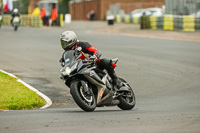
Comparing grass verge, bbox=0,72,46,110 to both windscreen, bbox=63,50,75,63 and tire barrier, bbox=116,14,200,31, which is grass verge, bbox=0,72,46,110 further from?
tire barrier, bbox=116,14,200,31

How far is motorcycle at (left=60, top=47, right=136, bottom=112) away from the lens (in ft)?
28.4

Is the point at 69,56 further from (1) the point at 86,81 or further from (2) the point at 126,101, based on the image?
(2) the point at 126,101

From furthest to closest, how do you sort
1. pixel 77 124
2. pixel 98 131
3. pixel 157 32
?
pixel 157 32, pixel 77 124, pixel 98 131

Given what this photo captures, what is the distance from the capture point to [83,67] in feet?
29.0

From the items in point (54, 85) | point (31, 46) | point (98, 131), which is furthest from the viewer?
point (31, 46)

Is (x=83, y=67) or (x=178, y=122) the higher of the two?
(x=83, y=67)

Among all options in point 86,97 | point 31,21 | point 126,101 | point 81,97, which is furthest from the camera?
point 31,21

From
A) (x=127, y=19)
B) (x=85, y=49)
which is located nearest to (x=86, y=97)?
(x=85, y=49)

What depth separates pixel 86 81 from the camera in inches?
350

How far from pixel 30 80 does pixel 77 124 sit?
855 cm

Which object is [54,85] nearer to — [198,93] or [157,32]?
[198,93]

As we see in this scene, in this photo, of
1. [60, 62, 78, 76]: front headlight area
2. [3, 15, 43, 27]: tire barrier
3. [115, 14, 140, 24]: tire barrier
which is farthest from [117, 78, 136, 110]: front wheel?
[3, 15, 43, 27]: tire barrier

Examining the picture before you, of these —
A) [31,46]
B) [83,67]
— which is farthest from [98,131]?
[31,46]

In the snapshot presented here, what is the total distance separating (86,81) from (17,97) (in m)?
3.41
